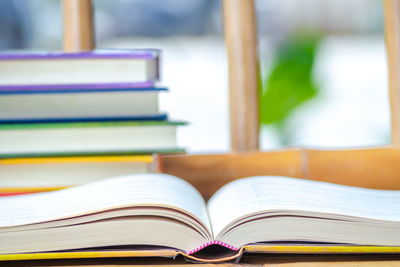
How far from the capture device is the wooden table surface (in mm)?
496

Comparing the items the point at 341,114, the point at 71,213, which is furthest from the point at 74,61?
the point at 341,114

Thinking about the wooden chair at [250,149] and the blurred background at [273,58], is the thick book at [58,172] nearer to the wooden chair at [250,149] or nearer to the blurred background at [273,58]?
the wooden chair at [250,149]

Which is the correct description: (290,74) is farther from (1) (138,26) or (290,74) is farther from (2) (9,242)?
(2) (9,242)

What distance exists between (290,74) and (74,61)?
1.33m

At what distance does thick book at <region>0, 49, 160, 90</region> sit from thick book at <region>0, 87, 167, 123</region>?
2 cm

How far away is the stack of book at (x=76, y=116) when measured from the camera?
746mm

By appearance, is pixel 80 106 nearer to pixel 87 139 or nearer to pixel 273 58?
pixel 87 139

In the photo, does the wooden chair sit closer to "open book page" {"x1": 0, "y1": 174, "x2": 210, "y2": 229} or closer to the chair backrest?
the chair backrest

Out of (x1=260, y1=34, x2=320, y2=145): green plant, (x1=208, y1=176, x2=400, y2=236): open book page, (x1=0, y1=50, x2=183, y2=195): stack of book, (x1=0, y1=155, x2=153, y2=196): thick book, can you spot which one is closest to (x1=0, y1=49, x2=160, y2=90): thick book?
(x1=0, y1=50, x2=183, y2=195): stack of book

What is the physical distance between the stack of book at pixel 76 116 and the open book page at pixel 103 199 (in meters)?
0.12

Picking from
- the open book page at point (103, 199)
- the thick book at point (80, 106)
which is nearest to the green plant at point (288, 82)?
the thick book at point (80, 106)

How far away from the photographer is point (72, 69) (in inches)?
29.8

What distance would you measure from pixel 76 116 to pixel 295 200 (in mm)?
389

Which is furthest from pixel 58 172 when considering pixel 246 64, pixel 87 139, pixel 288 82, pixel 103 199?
pixel 288 82
